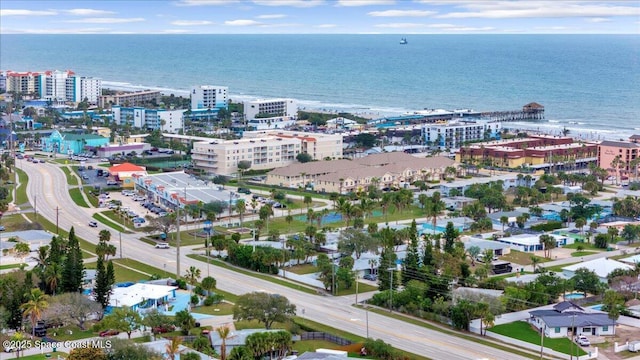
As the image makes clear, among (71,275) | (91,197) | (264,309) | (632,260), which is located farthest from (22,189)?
(632,260)

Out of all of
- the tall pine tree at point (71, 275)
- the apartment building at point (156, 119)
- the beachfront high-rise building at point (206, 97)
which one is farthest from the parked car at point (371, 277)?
the beachfront high-rise building at point (206, 97)

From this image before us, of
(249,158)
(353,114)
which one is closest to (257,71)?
(353,114)

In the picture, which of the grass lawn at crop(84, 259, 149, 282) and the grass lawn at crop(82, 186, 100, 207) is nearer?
the grass lawn at crop(84, 259, 149, 282)

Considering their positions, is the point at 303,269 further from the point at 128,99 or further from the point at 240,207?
the point at 128,99

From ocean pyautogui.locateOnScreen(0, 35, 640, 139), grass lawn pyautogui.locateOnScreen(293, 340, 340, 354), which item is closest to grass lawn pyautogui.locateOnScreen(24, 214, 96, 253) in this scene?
grass lawn pyautogui.locateOnScreen(293, 340, 340, 354)

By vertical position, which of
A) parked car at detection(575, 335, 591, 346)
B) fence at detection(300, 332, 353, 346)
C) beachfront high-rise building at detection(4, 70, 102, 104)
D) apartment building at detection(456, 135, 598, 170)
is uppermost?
beachfront high-rise building at detection(4, 70, 102, 104)

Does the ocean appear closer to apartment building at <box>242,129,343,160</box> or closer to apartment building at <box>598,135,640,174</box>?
apartment building at <box>598,135,640,174</box>

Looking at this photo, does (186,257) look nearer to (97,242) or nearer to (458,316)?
(97,242)

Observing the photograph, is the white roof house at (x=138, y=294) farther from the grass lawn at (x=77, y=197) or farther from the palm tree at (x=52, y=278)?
the grass lawn at (x=77, y=197)

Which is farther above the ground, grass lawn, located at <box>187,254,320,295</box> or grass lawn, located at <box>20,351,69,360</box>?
grass lawn, located at <box>187,254,320,295</box>
